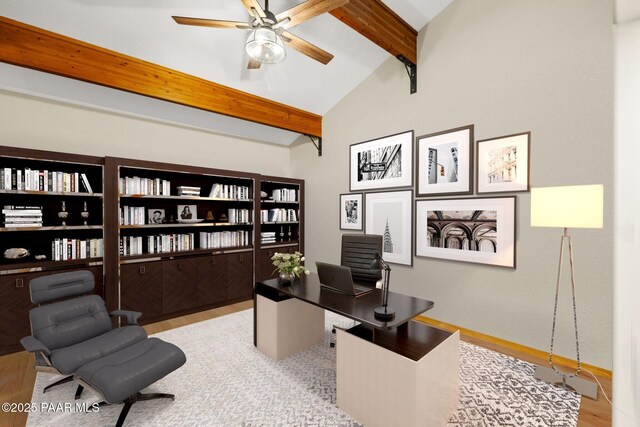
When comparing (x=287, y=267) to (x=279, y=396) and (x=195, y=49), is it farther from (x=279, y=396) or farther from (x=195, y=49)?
(x=195, y=49)

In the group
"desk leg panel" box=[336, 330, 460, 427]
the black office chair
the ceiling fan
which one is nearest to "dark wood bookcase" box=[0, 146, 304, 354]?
the black office chair

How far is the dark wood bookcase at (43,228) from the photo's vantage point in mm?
2805

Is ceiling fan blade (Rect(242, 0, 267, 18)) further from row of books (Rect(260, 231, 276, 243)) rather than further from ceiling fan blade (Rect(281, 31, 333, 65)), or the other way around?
row of books (Rect(260, 231, 276, 243))

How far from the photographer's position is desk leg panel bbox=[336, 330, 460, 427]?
1646 millimetres

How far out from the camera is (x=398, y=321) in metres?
1.78

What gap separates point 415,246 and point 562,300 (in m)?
1.53

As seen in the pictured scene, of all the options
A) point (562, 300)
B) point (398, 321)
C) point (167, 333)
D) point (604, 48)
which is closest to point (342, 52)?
point (604, 48)

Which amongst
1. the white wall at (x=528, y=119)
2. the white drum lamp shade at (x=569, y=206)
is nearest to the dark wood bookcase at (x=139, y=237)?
the white wall at (x=528, y=119)

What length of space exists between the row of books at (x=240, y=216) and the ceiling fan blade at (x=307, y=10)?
2.93 m

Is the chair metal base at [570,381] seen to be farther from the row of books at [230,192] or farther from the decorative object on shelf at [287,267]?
the row of books at [230,192]

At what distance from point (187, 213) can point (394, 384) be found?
3.66m

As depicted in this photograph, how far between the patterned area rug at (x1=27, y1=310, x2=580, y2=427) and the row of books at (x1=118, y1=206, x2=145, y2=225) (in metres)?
1.71

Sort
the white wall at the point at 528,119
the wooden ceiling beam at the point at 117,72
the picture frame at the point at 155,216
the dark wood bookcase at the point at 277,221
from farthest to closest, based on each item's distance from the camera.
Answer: the dark wood bookcase at the point at 277,221 < the picture frame at the point at 155,216 < the wooden ceiling beam at the point at 117,72 < the white wall at the point at 528,119

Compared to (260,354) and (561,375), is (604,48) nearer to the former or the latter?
(561,375)
